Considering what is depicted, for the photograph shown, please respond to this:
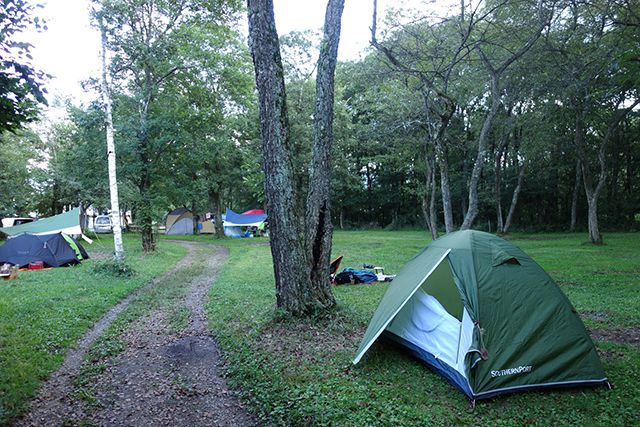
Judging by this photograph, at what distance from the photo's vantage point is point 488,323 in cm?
431

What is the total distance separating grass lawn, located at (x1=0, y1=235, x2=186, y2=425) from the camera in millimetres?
4449

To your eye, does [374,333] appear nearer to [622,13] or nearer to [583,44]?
[622,13]

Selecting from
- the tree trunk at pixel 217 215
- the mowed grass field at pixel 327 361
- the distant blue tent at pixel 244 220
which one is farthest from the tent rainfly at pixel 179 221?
the mowed grass field at pixel 327 361

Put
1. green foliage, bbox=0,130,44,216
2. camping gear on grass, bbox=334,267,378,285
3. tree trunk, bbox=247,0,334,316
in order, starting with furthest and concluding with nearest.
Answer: green foliage, bbox=0,130,44,216
camping gear on grass, bbox=334,267,378,285
tree trunk, bbox=247,0,334,316

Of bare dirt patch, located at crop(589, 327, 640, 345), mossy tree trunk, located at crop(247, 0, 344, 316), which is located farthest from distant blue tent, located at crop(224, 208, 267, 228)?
bare dirt patch, located at crop(589, 327, 640, 345)

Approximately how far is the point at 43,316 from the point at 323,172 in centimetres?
546

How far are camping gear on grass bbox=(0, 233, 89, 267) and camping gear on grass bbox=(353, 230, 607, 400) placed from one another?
12747 mm

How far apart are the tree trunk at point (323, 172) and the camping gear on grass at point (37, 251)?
11.2 m

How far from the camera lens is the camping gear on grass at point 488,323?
412 centimetres

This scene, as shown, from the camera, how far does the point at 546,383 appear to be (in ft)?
13.5

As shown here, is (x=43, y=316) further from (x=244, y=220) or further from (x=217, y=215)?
(x=244, y=220)

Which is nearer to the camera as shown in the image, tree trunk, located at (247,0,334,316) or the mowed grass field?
the mowed grass field

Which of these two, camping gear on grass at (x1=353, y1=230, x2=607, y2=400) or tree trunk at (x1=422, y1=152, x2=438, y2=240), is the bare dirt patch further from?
tree trunk at (x1=422, y1=152, x2=438, y2=240)

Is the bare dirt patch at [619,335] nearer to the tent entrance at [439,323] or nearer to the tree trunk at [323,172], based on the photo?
the tent entrance at [439,323]
